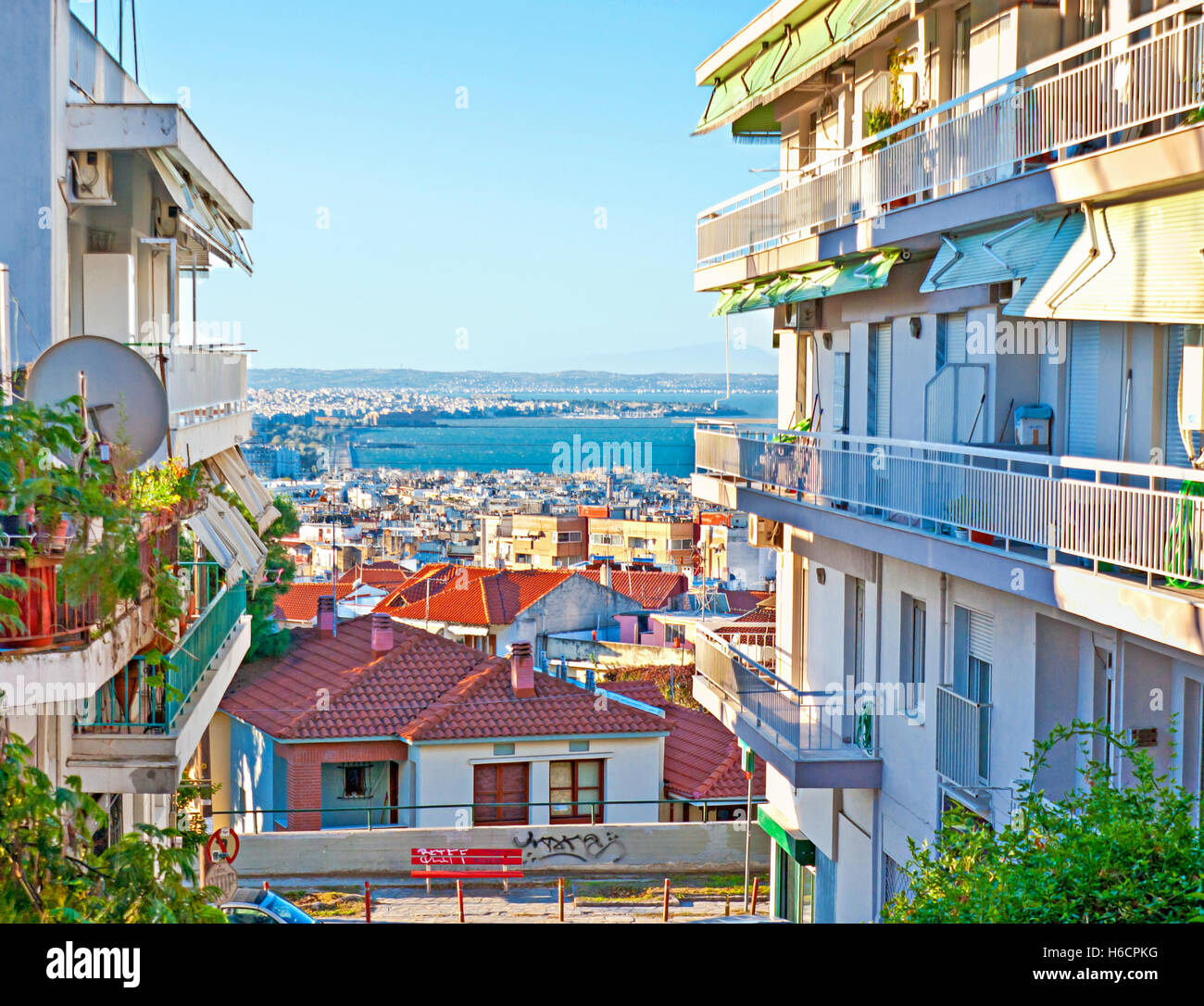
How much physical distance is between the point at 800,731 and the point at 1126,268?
7000 mm

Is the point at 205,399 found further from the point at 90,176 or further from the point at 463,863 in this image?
the point at 463,863

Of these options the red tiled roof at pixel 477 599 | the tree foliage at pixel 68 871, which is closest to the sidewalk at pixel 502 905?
the tree foliage at pixel 68 871

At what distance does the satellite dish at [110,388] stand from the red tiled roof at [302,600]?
39637 millimetres

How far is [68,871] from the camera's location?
4.06 meters

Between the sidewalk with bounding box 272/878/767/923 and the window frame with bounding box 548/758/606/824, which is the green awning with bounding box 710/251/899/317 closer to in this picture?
the sidewalk with bounding box 272/878/767/923

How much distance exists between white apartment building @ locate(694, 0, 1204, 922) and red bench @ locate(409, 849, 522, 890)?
5446 millimetres

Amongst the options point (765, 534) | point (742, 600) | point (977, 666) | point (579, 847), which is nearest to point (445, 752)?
point (579, 847)

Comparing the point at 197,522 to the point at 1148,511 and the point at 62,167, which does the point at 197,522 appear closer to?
the point at 62,167

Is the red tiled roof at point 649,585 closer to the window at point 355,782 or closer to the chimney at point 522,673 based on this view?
the chimney at point 522,673

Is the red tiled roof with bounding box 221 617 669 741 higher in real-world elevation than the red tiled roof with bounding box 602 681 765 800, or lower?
higher

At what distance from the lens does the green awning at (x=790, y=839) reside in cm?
1766

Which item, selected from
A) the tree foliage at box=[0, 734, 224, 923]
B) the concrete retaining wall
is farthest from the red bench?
the tree foliage at box=[0, 734, 224, 923]

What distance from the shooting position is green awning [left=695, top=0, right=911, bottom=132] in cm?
1287
